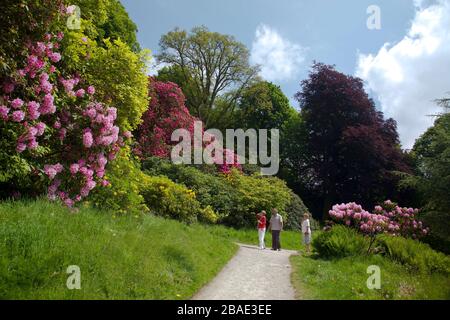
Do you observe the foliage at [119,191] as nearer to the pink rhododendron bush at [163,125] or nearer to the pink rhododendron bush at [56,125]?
the pink rhododendron bush at [56,125]

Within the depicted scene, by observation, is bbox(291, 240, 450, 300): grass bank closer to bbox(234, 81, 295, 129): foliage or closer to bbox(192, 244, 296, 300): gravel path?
bbox(192, 244, 296, 300): gravel path

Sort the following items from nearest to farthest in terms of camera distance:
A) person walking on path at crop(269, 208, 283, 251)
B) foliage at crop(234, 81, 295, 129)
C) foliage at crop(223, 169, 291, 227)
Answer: person walking on path at crop(269, 208, 283, 251) < foliage at crop(223, 169, 291, 227) < foliage at crop(234, 81, 295, 129)

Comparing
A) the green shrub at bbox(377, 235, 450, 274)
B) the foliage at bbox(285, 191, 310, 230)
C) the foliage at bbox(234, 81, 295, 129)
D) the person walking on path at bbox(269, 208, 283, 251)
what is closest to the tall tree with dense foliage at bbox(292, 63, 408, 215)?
the foliage at bbox(234, 81, 295, 129)

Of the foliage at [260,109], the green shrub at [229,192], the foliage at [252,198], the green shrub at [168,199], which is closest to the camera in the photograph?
the green shrub at [168,199]

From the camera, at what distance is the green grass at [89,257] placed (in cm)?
633

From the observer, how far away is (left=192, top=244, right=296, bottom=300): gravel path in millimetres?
8141

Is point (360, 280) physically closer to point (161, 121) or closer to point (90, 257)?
point (90, 257)

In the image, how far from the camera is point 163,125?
23500mm

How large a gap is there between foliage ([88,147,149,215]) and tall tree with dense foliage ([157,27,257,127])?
25.7 m

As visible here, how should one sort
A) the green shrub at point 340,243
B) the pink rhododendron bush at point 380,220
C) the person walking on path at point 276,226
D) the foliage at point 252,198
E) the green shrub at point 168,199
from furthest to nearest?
the foliage at point 252,198, the person walking on path at point 276,226, the green shrub at point 168,199, the pink rhododendron bush at point 380,220, the green shrub at point 340,243

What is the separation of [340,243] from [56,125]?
8.62 metres

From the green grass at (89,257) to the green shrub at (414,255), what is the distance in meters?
5.87

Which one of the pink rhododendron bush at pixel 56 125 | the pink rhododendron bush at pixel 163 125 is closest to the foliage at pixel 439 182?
the pink rhododendron bush at pixel 56 125

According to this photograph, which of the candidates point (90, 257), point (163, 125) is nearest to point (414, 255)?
point (90, 257)
